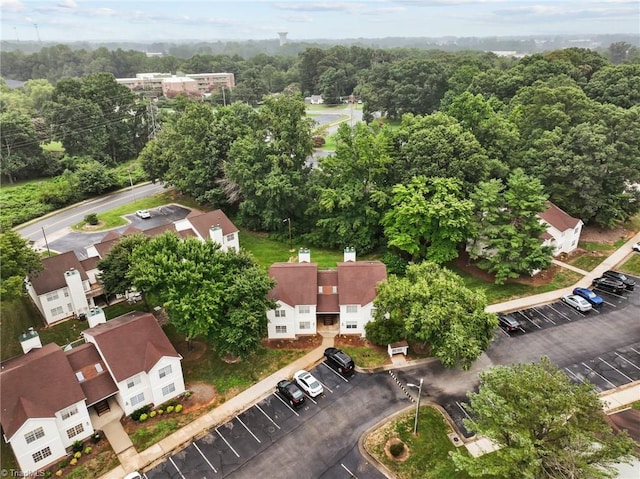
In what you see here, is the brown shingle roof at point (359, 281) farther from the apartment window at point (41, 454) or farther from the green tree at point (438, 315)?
the apartment window at point (41, 454)

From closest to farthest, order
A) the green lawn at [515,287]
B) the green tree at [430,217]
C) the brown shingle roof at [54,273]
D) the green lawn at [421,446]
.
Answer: the green lawn at [421,446] → the brown shingle roof at [54,273] → the green lawn at [515,287] → the green tree at [430,217]

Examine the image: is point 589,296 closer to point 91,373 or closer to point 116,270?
point 91,373

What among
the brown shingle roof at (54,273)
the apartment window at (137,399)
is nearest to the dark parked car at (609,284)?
the apartment window at (137,399)

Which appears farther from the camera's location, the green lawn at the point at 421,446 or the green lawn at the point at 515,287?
the green lawn at the point at 515,287

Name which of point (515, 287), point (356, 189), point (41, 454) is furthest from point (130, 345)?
point (515, 287)

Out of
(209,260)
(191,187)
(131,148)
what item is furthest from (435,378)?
(131,148)

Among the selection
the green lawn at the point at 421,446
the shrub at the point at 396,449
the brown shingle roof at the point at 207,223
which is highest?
the brown shingle roof at the point at 207,223
